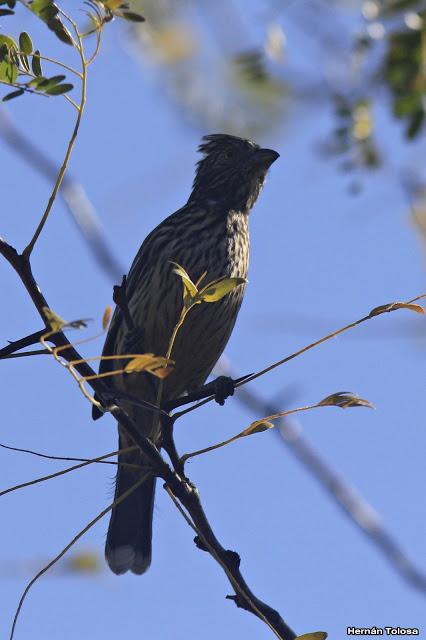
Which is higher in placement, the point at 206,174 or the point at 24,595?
the point at 206,174

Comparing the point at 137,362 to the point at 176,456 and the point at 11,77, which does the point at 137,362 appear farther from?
the point at 11,77

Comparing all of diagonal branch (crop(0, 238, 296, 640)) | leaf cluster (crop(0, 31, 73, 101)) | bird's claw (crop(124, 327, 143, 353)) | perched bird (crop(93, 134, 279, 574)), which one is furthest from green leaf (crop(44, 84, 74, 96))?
perched bird (crop(93, 134, 279, 574))

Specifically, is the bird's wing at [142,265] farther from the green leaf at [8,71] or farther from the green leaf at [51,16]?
the green leaf at [51,16]

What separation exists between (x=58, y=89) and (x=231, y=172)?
10.4 ft

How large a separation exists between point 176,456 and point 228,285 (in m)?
0.56

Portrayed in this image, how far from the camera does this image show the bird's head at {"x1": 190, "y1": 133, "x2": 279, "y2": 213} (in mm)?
5441

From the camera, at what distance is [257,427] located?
2.34 m

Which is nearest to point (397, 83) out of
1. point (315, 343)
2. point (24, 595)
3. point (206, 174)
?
point (315, 343)

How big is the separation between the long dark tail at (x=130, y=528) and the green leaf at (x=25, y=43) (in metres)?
2.50

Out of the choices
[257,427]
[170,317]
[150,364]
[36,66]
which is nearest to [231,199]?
[170,317]

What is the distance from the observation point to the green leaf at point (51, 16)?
231 centimetres

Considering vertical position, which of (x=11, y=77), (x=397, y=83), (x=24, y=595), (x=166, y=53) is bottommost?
(x=24, y=595)

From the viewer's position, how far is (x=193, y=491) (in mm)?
2375

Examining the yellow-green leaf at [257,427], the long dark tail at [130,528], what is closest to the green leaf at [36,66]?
the yellow-green leaf at [257,427]
